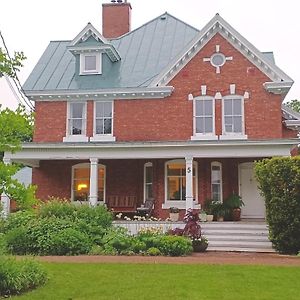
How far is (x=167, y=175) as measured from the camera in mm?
23922

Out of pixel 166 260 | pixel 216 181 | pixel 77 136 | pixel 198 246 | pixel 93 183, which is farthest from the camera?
pixel 77 136

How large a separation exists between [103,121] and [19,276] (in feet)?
48.1

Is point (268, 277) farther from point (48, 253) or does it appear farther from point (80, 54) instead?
point (80, 54)

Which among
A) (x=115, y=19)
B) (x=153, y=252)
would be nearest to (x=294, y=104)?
(x=115, y=19)

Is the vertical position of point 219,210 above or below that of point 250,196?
below

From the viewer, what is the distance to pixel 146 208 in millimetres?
22766

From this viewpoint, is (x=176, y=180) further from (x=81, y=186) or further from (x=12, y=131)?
(x=12, y=131)

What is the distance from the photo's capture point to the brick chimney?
99.1ft

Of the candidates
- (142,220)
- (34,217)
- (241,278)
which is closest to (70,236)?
(34,217)

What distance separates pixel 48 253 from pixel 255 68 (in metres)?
→ 12.1

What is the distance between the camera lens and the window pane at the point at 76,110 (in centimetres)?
2481

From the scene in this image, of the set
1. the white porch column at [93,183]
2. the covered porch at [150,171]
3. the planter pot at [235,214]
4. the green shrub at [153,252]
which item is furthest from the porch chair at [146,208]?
the green shrub at [153,252]

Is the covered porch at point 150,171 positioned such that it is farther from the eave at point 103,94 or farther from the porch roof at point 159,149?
the eave at point 103,94

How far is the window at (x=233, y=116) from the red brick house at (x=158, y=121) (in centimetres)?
4
